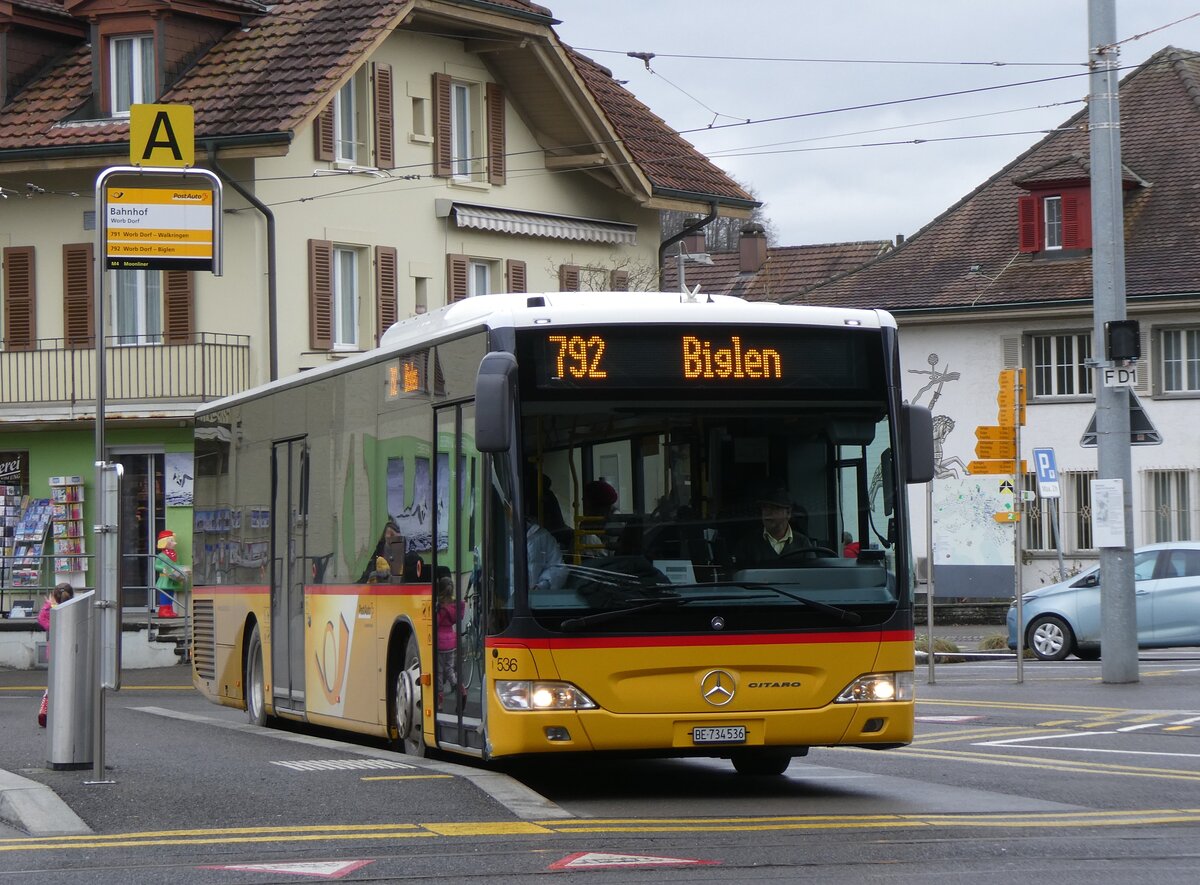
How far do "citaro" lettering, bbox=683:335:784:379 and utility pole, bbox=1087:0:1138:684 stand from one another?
1128 cm

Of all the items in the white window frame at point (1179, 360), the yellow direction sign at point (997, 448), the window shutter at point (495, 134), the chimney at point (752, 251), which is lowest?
the yellow direction sign at point (997, 448)

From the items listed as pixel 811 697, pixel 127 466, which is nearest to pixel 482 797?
pixel 811 697

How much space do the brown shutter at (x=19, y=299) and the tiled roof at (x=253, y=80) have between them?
2055 mm

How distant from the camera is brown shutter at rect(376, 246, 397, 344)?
37.2 m

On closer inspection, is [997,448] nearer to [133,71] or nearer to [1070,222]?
[133,71]

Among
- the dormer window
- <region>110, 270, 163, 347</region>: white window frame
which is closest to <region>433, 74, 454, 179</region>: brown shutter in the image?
<region>110, 270, 163, 347</region>: white window frame

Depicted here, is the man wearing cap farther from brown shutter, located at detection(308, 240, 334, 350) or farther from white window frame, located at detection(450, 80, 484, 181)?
white window frame, located at detection(450, 80, 484, 181)

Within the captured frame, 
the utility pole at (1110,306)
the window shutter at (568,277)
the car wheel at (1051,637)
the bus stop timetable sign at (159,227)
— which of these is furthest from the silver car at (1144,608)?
the bus stop timetable sign at (159,227)

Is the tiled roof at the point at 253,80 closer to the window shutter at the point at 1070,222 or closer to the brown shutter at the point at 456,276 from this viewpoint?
the brown shutter at the point at 456,276

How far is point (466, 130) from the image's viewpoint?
128 ft

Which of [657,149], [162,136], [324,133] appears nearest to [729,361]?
[162,136]

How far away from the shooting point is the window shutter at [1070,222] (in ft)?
148

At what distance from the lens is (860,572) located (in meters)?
12.2

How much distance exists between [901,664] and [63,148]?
25594mm
